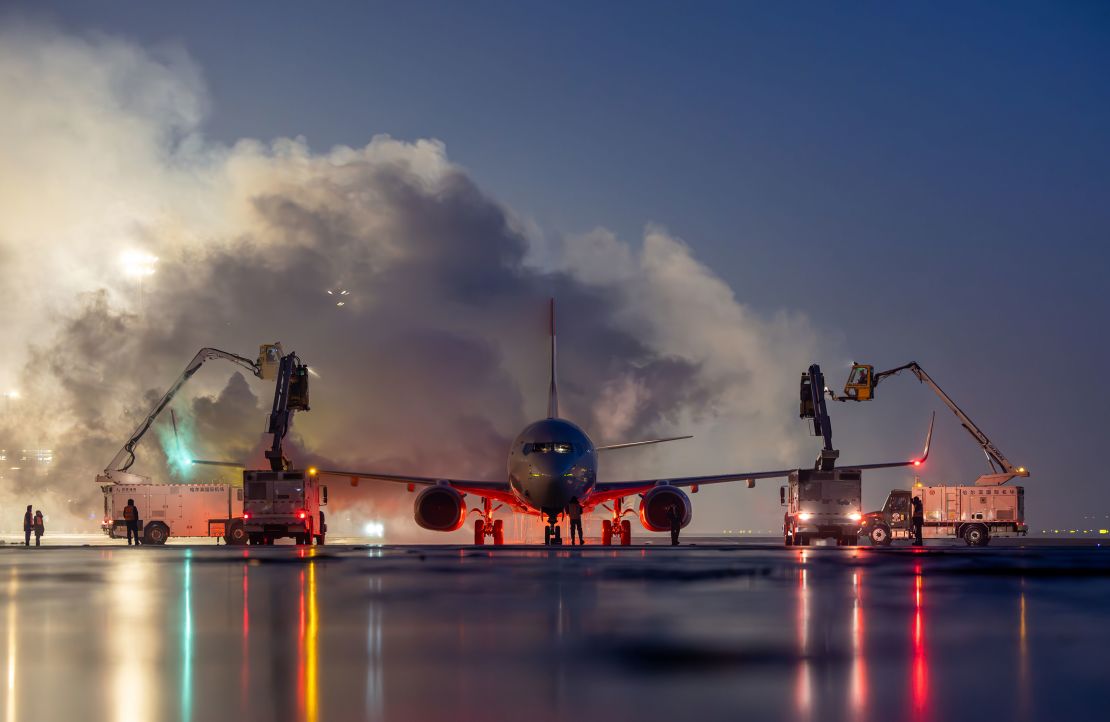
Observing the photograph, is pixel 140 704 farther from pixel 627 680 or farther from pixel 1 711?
pixel 627 680

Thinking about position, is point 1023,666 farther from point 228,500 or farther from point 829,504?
point 228,500

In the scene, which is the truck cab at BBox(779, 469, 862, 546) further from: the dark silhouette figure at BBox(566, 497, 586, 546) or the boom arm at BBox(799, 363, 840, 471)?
the dark silhouette figure at BBox(566, 497, 586, 546)

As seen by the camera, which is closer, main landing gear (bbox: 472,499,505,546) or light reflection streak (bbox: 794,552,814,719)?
light reflection streak (bbox: 794,552,814,719)

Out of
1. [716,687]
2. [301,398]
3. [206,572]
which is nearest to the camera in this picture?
[716,687]

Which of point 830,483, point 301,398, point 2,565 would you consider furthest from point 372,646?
point 301,398

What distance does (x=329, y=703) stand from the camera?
19.5ft

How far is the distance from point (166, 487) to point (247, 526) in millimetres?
12202

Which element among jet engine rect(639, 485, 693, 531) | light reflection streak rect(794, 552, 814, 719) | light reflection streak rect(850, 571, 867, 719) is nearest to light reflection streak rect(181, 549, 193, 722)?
light reflection streak rect(794, 552, 814, 719)

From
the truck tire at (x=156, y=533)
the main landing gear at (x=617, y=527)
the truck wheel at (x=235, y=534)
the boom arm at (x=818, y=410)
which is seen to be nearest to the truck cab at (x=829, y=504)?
the boom arm at (x=818, y=410)

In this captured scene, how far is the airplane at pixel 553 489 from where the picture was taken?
133 ft

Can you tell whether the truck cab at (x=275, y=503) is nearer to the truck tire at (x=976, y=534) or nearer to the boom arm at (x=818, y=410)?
the boom arm at (x=818, y=410)

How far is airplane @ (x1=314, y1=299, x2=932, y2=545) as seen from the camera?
40688mm

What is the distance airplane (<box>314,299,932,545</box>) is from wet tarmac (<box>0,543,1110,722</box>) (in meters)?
24.8

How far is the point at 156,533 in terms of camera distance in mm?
52656
